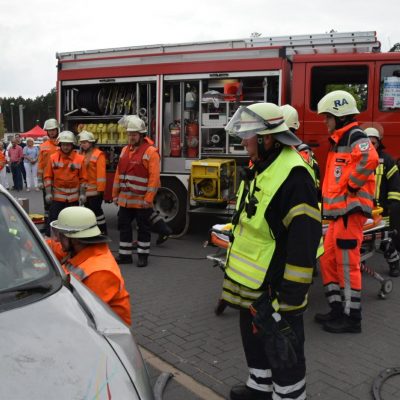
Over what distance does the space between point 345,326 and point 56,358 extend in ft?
10.1

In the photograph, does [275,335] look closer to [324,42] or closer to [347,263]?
[347,263]

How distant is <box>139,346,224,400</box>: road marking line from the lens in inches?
130

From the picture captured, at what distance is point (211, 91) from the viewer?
7.76 metres

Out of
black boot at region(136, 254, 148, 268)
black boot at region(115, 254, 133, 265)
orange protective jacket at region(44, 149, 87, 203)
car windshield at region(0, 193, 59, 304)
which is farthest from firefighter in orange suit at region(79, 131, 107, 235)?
car windshield at region(0, 193, 59, 304)

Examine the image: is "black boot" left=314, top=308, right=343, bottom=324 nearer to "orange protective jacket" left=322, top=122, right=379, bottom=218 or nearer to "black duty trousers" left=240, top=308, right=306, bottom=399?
"orange protective jacket" left=322, top=122, right=379, bottom=218

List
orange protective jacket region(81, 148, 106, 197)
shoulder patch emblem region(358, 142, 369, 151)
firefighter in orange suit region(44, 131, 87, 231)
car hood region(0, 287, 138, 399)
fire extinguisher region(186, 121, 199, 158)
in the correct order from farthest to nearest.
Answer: fire extinguisher region(186, 121, 199, 158) → orange protective jacket region(81, 148, 106, 197) → firefighter in orange suit region(44, 131, 87, 231) → shoulder patch emblem region(358, 142, 369, 151) → car hood region(0, 287, 138, 399)

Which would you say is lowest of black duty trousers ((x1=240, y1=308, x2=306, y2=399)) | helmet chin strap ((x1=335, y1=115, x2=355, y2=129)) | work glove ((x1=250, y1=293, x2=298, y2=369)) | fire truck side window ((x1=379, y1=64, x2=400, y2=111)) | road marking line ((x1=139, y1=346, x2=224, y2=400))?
road marking line ((x1=139, y1=346, x2=224, y2=400))

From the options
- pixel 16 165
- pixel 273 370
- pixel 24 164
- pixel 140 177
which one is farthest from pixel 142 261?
pixel 24 164

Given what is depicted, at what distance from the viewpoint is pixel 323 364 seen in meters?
3.75

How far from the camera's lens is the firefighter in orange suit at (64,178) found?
6.95 meters

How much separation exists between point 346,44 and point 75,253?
584 centimetres

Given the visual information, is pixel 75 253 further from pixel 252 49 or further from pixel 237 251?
pixel 252 49

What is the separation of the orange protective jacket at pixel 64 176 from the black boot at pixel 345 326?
13.5ft

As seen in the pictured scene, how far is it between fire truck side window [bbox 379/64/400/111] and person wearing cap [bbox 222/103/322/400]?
4.86 metres
